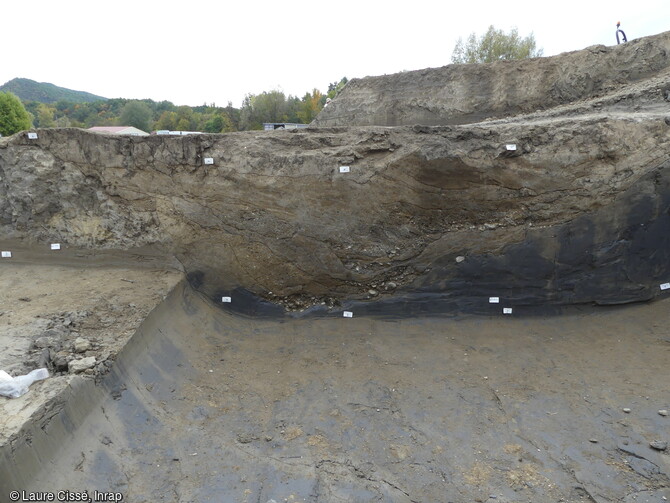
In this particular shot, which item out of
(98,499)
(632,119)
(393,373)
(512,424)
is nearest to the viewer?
(98,499)

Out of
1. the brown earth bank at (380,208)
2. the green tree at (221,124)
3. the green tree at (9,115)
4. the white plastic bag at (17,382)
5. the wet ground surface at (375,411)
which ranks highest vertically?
the green tree at (221,124)

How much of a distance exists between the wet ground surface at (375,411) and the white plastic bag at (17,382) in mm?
350

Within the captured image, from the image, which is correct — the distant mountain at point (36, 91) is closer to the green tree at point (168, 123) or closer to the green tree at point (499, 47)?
the green tree at point (168, 123)

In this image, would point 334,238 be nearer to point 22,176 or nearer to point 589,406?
point 589,406

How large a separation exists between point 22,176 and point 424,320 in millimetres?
5663

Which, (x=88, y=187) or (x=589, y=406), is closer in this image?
(x=589, y=406)

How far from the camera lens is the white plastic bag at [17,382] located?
9.49ft

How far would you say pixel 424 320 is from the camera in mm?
4965

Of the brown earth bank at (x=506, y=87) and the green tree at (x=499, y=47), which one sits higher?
the green tree at (x=499, y=47)

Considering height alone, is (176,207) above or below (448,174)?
below

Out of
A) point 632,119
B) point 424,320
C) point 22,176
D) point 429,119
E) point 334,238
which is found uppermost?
point 429,119

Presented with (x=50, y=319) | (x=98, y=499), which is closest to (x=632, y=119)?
(x=98, y=499)

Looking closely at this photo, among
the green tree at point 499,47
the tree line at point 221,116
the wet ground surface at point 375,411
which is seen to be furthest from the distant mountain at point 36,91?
the wet ground surface at point 375,411

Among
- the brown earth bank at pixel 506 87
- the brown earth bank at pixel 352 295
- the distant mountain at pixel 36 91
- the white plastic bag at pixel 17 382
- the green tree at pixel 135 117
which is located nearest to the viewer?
the white plastic bag at pixel 17 382
